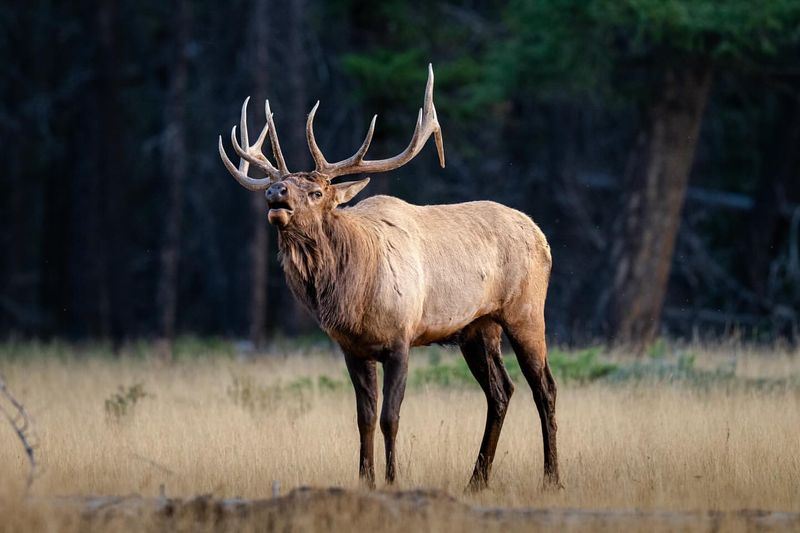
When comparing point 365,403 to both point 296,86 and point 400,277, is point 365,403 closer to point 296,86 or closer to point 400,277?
point 400,277

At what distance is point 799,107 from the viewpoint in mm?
21250

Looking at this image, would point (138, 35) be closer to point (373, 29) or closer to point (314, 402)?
point (373, 29)

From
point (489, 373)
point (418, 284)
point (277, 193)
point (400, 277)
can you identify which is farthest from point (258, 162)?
point (489, 373)

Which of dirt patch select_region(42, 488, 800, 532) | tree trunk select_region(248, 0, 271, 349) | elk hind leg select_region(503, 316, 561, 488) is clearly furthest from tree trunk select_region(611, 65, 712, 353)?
dirt patch select_region(42, 488, 800, 532)

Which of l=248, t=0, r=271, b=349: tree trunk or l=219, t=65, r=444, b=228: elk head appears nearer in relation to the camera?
l=219, t=65, r=444, b=228: elk head

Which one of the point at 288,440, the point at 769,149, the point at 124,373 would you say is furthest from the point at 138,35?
the point at 288,440

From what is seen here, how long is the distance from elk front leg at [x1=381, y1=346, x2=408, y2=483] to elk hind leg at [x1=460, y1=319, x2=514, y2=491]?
0.83 meters

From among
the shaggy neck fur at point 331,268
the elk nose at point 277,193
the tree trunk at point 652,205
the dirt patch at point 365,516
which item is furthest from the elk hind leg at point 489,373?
the tree trunk at point 652,205

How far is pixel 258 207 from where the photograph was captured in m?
19.9

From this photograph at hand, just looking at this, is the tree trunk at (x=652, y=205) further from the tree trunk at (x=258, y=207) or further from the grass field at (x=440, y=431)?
the tree trunk at (x=258, y=207)

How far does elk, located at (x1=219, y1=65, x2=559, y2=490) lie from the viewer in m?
8.21

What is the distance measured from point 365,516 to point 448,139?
17519 millimetres

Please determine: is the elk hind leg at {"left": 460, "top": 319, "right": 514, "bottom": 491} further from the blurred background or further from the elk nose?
the blurred background

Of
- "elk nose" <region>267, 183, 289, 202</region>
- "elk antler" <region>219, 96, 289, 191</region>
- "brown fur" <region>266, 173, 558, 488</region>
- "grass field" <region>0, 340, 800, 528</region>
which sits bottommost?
"grass field" <region>0, 340, 800, 528</region>
